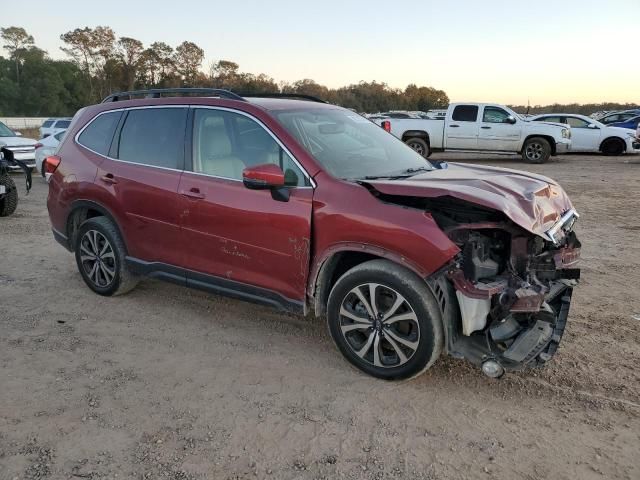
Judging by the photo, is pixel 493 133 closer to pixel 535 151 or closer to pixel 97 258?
pixel 535 151

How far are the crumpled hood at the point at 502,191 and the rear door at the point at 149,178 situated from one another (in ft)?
5.94

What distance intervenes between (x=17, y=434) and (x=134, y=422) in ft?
2.09

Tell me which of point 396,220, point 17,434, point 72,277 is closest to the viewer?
point 17,434

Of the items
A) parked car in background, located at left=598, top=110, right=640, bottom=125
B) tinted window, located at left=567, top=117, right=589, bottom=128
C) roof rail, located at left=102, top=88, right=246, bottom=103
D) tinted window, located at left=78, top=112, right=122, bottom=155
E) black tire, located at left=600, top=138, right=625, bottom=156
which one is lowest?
black tire, located at left=600, top=138, right=625, bottom=156

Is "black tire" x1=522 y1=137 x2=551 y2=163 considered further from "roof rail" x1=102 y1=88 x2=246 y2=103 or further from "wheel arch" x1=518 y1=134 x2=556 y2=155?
"roof rail" x1=102 y1=88 x2=246 y2=103

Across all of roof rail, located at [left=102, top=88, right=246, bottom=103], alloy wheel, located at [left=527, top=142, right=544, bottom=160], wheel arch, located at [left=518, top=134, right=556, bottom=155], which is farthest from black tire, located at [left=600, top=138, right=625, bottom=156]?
roof rail, located at [left=102, top=88, right=246, bottom=103]

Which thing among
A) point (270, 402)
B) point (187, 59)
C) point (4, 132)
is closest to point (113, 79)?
point (187, 59)

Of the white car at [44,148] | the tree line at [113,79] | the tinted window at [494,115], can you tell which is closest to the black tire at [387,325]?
the white car at [44,148]

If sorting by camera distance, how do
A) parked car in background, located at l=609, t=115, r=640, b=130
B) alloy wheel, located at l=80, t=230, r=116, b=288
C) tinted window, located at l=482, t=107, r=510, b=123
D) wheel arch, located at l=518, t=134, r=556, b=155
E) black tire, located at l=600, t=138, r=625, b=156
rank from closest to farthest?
alloy wheel, located at l=80, t=230, r=116, b=288 < wheel arch, located at l=518, t=134, r=556, b=155 < tinted window, located at l=482, t=107, r=510, b=123 < black tire, located at l=600, t=138, r=625, b=156 < parked car in background, located at l=609, t=115, r=640, b=130

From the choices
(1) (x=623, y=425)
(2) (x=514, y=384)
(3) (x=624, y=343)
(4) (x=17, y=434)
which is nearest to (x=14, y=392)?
(4) (x=17, y=434)

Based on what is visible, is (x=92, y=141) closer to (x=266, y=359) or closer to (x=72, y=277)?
(x=72, y=277)

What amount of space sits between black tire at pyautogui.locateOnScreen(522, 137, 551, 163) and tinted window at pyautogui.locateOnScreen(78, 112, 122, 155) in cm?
1550

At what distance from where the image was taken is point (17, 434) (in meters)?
3.11

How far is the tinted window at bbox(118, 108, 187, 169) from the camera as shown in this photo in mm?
4559
